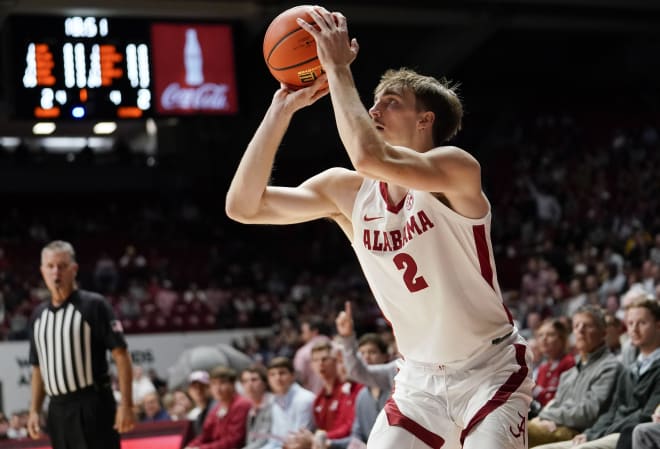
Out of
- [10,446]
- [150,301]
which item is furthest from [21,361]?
[10,446]

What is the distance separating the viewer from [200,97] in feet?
43.2

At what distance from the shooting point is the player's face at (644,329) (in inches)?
255

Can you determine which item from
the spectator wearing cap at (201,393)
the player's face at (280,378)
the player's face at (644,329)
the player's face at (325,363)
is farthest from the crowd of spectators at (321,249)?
the player's face at (644,329)

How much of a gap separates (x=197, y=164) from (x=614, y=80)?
33.2ft

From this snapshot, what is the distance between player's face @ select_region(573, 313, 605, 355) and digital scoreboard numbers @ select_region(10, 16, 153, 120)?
7.05 meters

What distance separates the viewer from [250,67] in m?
22.0

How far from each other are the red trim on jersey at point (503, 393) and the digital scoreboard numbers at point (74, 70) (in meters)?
9.26

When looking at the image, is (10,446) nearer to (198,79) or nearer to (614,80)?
(198,79)

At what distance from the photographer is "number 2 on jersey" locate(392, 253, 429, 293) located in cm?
342

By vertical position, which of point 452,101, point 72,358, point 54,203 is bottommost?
point 72,358

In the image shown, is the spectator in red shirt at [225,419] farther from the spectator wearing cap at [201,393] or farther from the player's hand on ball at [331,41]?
the player's hand on ball at [331,41]

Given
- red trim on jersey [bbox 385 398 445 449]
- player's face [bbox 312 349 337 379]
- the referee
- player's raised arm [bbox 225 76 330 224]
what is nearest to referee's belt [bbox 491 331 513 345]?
red trim on jersey [bbox 385 398 445 449]

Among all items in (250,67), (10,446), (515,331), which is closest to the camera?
(515,331)

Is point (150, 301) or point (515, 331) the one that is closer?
point (515, 331)
